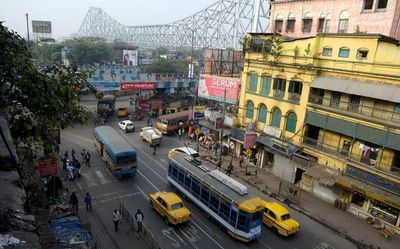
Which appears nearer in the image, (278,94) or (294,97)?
(294,97)

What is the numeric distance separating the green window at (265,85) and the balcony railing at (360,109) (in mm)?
4908

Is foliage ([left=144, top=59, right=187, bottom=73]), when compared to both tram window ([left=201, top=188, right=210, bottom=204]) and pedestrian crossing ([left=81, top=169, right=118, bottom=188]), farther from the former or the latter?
tram window ([left=201, top=188, right=210, bottom=204])

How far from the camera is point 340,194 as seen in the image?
2378cm

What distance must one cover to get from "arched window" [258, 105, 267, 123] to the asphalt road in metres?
10.5

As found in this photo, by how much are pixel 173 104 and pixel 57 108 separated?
43091 millimetres

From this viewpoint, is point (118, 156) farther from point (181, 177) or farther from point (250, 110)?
point (250, 110)

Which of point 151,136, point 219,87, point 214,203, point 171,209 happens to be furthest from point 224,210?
point 151,136

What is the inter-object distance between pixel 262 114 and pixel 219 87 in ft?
19.8

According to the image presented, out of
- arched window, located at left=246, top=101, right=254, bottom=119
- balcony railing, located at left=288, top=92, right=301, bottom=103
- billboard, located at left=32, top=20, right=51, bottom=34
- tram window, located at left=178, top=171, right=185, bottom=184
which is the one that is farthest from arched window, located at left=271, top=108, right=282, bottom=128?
billboard, located at left=32, top=20, right=51, bottom=34

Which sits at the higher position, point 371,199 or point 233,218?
point 371,199

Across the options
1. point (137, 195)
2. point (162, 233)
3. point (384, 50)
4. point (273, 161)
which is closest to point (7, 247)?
point (162, 233)

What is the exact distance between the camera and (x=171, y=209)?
19266 mm

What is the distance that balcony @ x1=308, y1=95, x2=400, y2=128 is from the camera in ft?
66.8

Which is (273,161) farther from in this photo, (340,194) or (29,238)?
(29,238)
